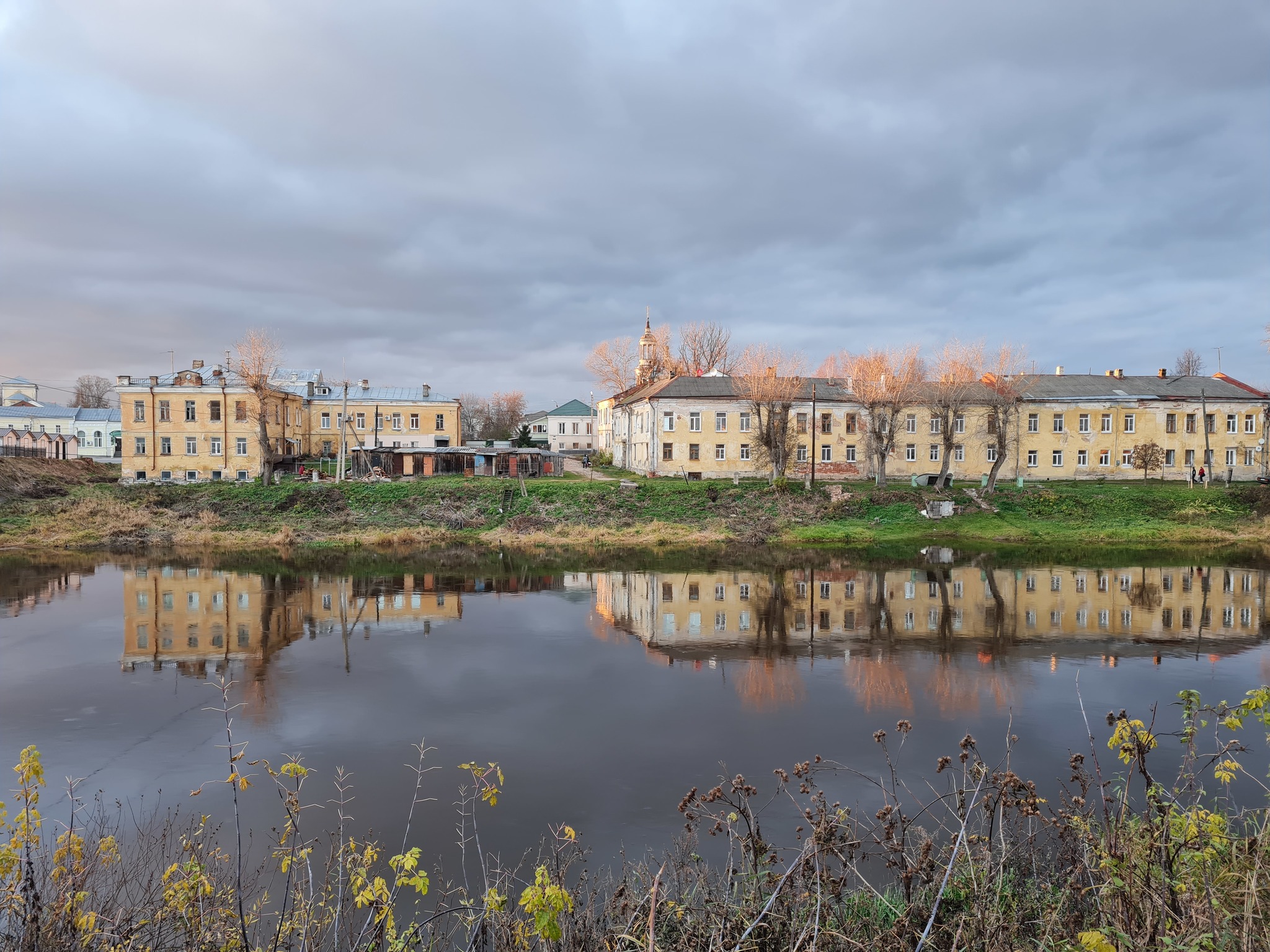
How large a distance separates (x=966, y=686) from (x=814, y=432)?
29.0 meters

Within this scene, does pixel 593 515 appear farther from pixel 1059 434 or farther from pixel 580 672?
pixel 1059 434

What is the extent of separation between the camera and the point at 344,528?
33.6 meters

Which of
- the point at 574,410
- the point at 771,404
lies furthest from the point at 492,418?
the point at 771,404

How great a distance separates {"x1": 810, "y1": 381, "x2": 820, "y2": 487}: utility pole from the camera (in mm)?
39812

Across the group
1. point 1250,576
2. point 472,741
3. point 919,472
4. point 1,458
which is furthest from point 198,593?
point 919,472

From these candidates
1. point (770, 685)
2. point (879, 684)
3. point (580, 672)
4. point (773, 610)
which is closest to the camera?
point (879, 684)

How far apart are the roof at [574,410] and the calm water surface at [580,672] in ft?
193

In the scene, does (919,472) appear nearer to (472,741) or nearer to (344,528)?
(344,528)

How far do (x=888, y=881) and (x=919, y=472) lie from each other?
42.1 metres

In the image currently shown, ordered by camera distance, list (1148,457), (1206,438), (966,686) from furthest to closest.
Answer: (1148,457) < (1206,438) < (966,686)

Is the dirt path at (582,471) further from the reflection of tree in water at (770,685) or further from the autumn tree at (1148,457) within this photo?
the autumn tree at (1148,457)

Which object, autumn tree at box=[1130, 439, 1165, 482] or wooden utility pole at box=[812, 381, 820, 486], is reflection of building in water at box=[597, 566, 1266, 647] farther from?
autumn tree at box=[1130, 439, 1165, 482]

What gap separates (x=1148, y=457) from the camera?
45.2m

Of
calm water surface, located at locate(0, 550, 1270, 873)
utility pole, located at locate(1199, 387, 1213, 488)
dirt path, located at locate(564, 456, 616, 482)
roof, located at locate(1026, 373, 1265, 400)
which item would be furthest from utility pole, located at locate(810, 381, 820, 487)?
utility pole, located at locate(1199, 387, 1213, 488)
